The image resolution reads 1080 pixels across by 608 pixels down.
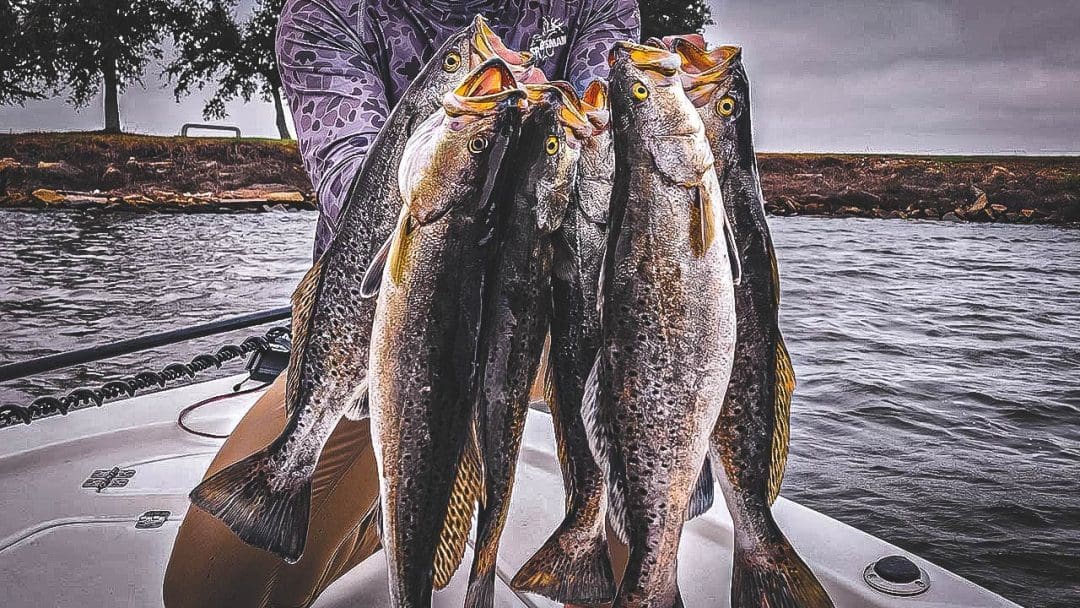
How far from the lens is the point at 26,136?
3738 cm

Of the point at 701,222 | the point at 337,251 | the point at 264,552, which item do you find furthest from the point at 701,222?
the point at 264,552

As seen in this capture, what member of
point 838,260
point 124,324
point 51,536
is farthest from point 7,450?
point 838,260

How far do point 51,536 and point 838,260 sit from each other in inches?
1065

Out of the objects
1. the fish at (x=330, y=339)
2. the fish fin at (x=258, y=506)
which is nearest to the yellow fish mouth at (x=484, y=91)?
the fish at (x=330, y=339)

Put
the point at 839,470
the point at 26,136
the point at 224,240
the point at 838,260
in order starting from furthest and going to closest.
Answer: the point at 26,136 < the point at 224,240 < the point at 838,260 < the point at 839,470

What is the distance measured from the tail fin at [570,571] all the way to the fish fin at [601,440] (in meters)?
0.10

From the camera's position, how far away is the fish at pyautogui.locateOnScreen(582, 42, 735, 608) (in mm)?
1391

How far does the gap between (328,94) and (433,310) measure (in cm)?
95

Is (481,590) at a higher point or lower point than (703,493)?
lower

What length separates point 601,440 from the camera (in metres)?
1.49

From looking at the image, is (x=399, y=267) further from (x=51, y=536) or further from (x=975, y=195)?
(x=975, y=195)

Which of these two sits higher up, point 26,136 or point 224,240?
point 26,136

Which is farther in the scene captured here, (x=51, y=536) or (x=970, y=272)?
(x=970, y=272)

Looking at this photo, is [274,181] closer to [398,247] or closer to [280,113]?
[280,113]
